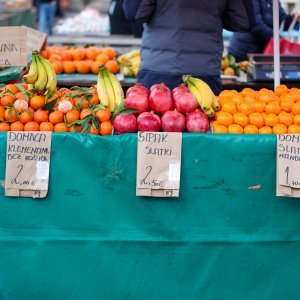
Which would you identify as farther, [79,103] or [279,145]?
[79,103]

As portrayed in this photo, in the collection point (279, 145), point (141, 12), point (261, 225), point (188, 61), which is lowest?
point (261, 225)

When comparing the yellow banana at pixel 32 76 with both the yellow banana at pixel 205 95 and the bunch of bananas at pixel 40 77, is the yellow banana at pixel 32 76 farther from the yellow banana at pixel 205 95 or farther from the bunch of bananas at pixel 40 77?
the yellow banana at pixel 205 95

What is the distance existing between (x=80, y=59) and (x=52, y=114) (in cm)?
269

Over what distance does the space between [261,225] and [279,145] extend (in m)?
0.44

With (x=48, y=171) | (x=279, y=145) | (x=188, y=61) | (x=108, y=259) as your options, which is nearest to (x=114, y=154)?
(x=48, y=171)

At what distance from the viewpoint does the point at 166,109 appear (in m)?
2.77

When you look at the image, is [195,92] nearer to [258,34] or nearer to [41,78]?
[41,78]

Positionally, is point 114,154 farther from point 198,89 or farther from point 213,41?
point 213,41

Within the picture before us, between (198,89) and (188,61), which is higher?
(188,61)

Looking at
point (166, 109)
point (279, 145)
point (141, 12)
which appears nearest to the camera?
point (279, 145)

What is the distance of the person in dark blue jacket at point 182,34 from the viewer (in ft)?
12.8

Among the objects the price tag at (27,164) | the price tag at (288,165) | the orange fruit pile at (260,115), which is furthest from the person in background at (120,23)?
the price tag at (288,165)

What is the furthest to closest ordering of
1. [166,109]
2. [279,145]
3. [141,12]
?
1. [141,12]
2. [166,109]
3. [279,145]

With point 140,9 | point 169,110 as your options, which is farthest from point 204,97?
point 140,9
